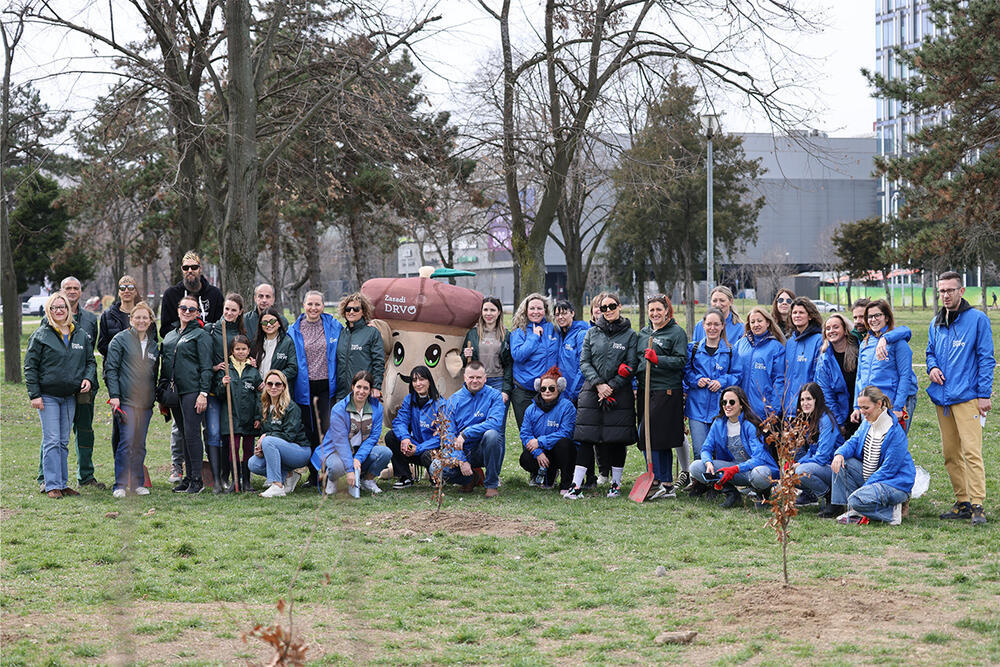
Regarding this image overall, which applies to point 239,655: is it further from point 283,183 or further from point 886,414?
point 283,183

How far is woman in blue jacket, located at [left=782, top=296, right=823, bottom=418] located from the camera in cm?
901

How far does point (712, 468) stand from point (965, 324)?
2.33 m

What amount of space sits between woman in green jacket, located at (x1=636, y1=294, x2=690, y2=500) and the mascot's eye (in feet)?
7.09

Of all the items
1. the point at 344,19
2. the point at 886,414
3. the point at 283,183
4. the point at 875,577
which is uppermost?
the point at 344,19

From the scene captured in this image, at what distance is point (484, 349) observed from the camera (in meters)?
10.2

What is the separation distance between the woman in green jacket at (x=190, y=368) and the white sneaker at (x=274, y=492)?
0.69 meters

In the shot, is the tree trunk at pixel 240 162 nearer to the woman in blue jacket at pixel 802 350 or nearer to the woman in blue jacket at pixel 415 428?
the woman in blue jacket at pixel 415 428

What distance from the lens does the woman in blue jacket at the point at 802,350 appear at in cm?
901

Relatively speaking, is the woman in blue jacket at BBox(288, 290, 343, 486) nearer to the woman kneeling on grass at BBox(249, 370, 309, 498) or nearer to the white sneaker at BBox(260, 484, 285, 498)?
the woman kneeling on grass at BBox(249, 370, 309, 498)

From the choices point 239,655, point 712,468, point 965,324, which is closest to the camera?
point 239,655

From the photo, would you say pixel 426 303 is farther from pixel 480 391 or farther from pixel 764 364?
pixel 764 364

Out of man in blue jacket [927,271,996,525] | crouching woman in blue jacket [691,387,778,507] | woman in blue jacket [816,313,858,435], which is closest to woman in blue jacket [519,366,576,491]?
crouching woman in blue jacket [691,387,778,507]

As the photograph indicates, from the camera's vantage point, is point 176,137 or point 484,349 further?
point 176,137

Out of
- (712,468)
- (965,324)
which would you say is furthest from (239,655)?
(965,324)
